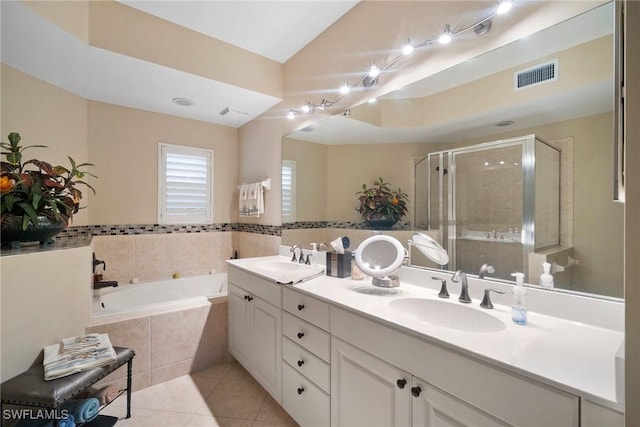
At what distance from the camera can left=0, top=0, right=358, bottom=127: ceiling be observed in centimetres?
180

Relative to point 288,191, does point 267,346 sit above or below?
below

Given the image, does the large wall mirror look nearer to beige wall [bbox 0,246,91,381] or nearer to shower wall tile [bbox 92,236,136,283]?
beige wall [bbox 0,246,91,381]

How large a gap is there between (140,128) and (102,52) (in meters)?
1.14

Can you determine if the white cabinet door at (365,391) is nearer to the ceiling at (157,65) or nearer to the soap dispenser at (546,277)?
the soap dispenser at (546,277)

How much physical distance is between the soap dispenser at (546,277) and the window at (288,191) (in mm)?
1772

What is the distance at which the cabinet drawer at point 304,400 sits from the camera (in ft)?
4.68

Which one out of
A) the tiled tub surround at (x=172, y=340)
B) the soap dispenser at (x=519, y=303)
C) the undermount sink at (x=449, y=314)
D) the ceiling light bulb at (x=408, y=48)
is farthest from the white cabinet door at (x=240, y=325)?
the ceiling light bulb at (x=408, y=48)

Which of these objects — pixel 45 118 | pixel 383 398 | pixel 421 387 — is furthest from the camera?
pixel 45 118

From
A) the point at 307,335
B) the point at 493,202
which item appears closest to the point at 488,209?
the point at 493,202

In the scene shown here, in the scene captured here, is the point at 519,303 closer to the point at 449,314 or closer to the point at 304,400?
the point at 449,314

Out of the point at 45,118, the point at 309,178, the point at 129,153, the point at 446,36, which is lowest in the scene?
the point at 309,178

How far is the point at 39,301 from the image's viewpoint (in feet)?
4.98

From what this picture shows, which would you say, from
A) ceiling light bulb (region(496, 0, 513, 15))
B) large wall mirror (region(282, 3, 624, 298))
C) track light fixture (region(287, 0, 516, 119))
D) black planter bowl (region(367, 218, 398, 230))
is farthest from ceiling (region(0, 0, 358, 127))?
black planter bowl (region(367, 218, 398, 230))

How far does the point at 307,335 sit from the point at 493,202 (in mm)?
1148
